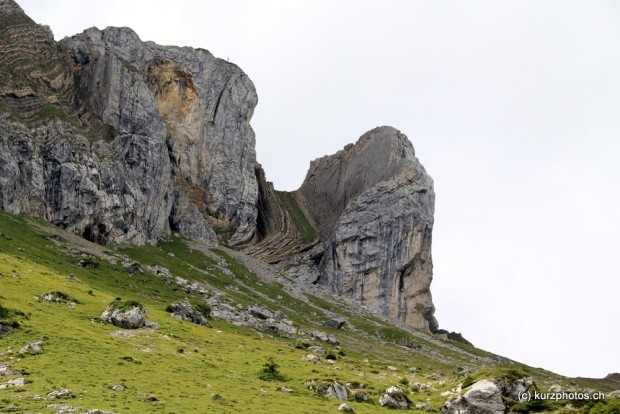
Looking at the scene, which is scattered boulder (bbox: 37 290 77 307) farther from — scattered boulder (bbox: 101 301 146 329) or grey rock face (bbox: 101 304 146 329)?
grey rock face (bbox: 101 304 146 329)

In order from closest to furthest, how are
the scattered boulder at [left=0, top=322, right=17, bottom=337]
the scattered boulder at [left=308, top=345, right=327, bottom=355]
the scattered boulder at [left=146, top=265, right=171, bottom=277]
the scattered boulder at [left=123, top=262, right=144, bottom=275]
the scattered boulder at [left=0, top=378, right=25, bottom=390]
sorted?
the scattered boulder at [left=0, top=378, right=25, bottom=390] < the scattered boulder at [left=0, top=322, right=17, bottom=337] < the scattered boulder at [left=308, top=345, right=327, bottom=355] < the scattered boulder at [left=123, top=262, right=144, bottom=275] < the scattered boulder at [left=146, top=265, right=171, bottom=277]

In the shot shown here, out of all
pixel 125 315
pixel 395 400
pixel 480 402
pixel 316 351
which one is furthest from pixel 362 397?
pixel 316 351

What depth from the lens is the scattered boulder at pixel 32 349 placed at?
5488 centimetres

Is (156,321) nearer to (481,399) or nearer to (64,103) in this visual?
(481,399)

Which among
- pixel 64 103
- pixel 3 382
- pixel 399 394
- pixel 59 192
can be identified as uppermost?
pixel 64 103

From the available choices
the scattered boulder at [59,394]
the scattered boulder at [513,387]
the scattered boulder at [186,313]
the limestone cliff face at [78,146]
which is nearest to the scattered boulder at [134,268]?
the limestone cliff face at [78,146]

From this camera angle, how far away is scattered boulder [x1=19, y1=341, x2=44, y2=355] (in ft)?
180

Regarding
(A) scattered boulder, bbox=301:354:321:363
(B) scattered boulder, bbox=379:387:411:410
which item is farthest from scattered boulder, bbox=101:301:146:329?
(B) scattered boulder, bbox=379:387:411:410

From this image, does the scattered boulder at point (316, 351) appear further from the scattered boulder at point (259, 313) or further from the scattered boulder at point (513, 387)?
the scattered boulder at point (513, 387)

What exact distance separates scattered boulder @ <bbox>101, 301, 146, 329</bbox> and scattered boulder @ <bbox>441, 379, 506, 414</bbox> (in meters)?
38.5

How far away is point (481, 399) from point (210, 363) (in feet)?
90.9

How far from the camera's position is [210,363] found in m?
66.2

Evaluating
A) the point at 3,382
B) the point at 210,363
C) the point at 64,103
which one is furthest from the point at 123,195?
the point at 3,382

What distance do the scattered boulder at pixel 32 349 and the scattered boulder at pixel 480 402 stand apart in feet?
117
